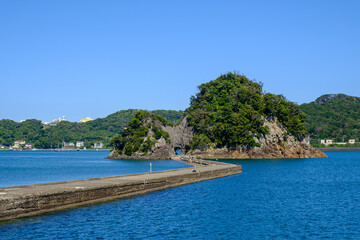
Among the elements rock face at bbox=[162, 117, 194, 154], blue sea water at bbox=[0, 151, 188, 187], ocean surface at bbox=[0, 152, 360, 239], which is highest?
rock face at bbox=[162, 117, 194, 154]

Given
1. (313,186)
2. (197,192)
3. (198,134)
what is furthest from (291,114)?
(197,192)

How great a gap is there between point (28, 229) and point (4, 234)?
1345 mm

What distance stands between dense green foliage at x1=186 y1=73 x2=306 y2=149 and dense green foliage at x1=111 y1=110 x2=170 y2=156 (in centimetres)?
1091

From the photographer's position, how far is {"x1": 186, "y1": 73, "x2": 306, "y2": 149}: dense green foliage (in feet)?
365

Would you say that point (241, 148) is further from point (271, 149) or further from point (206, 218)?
point (206, 218)

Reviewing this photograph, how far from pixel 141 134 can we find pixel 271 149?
38646 millimetres

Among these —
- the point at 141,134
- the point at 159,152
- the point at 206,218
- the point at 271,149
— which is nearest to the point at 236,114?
the point at 271,149

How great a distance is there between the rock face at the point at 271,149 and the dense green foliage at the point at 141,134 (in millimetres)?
12921

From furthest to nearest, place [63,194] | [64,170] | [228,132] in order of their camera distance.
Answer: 1. [228,132]
2. [64,170]
3. [63,194]

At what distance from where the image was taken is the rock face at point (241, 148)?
11294 centimetres

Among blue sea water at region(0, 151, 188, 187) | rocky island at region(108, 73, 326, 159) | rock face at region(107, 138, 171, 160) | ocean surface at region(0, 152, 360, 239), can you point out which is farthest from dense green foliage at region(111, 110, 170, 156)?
ocean surface at region(0, 152, 360, 239)

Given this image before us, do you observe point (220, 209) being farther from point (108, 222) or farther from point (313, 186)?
point (313, 186)

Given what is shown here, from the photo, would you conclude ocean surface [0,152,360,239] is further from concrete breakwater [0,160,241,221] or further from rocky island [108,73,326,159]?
rocky island [108,73,326,159]

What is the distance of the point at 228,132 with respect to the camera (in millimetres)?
111000
